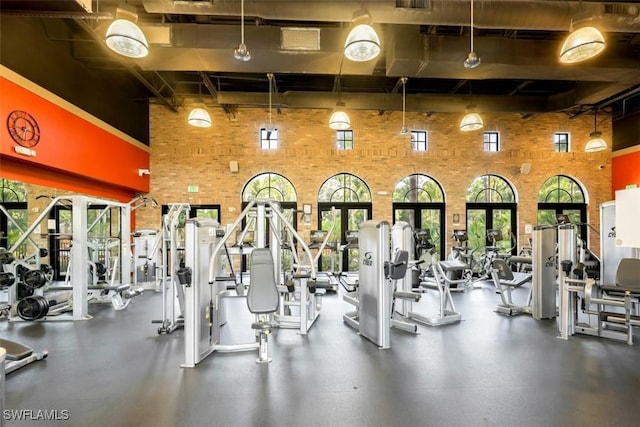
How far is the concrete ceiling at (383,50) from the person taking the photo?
4.93 meters

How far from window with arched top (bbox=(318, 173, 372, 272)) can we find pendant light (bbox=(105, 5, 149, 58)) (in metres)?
7.02

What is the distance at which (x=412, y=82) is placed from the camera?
9758 mm

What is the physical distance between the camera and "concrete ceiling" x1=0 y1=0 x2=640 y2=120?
4930 mm

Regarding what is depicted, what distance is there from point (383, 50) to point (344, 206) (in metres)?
5.01

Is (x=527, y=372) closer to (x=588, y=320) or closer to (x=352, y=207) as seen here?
(x=588, y=320)

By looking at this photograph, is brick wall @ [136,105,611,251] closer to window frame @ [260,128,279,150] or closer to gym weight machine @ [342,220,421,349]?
window frame @ [260,128,279,150]

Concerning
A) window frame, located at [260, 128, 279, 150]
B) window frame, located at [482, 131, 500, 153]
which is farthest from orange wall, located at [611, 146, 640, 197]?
window frame, located at [260, 128, 279, 150]

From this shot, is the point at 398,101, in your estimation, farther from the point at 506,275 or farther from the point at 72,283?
the point at 72,283

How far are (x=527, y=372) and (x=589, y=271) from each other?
2348mm

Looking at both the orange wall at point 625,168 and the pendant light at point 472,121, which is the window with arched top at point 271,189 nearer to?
the pendant light at point 472,121

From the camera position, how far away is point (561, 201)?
11.2 meters

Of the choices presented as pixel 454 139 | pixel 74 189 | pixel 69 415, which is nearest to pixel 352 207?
pixel 454 139

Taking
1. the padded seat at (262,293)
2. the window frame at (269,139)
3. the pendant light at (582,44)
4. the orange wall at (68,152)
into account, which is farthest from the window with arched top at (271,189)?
the pendant light at (582,44)

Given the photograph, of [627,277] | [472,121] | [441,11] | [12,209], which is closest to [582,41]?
[441,11]
